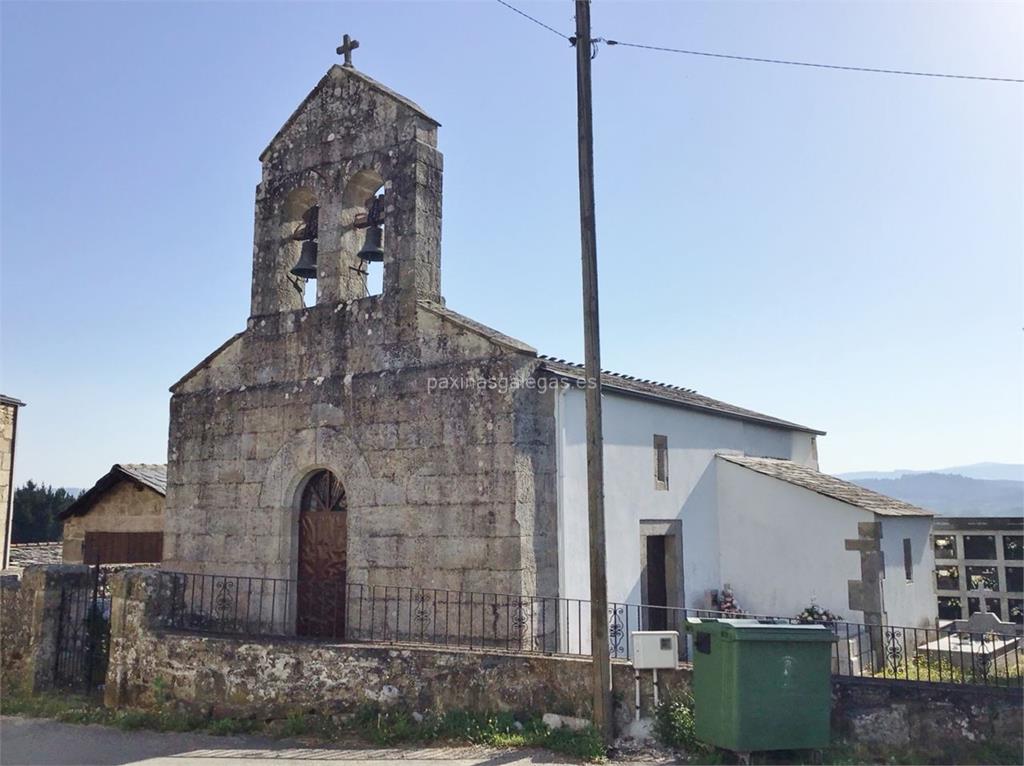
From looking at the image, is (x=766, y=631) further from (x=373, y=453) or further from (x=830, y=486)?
(x=830, y=486)

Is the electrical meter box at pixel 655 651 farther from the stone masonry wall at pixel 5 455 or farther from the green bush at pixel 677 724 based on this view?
the stone masonry wall at pixel 5 455

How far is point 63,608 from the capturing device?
387 inches

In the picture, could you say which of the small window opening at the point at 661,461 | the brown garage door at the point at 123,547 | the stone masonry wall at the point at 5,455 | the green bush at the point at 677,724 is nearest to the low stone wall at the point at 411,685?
the green bush at the point at 677,724

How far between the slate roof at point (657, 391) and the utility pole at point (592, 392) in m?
1.48

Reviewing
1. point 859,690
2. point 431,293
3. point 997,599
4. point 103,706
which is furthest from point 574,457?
point 997,599

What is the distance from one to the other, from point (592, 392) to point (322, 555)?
15.4 ft

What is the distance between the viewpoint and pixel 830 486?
1323 centimetres

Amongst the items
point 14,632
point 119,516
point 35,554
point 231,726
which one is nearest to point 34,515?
point 35,554

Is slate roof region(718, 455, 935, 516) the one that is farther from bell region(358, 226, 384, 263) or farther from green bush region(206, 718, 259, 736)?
green bush region(206, 718, 259, 736)

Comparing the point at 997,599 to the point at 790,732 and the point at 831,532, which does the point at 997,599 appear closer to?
the point at 831,532

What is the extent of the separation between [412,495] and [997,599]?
37.4ft

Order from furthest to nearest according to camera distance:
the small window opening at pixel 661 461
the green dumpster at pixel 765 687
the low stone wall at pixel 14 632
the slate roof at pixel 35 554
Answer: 1. the slate roof at pixel 35 554
2. the small window opening at pixel 661 461
3. the low stone wall at pixel 14 632
4. the green dumpster at pixel 765 687

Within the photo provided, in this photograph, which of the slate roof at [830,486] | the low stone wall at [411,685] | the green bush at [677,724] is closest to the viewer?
the low stone wall at [411,685]

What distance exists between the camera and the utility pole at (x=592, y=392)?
732cm
